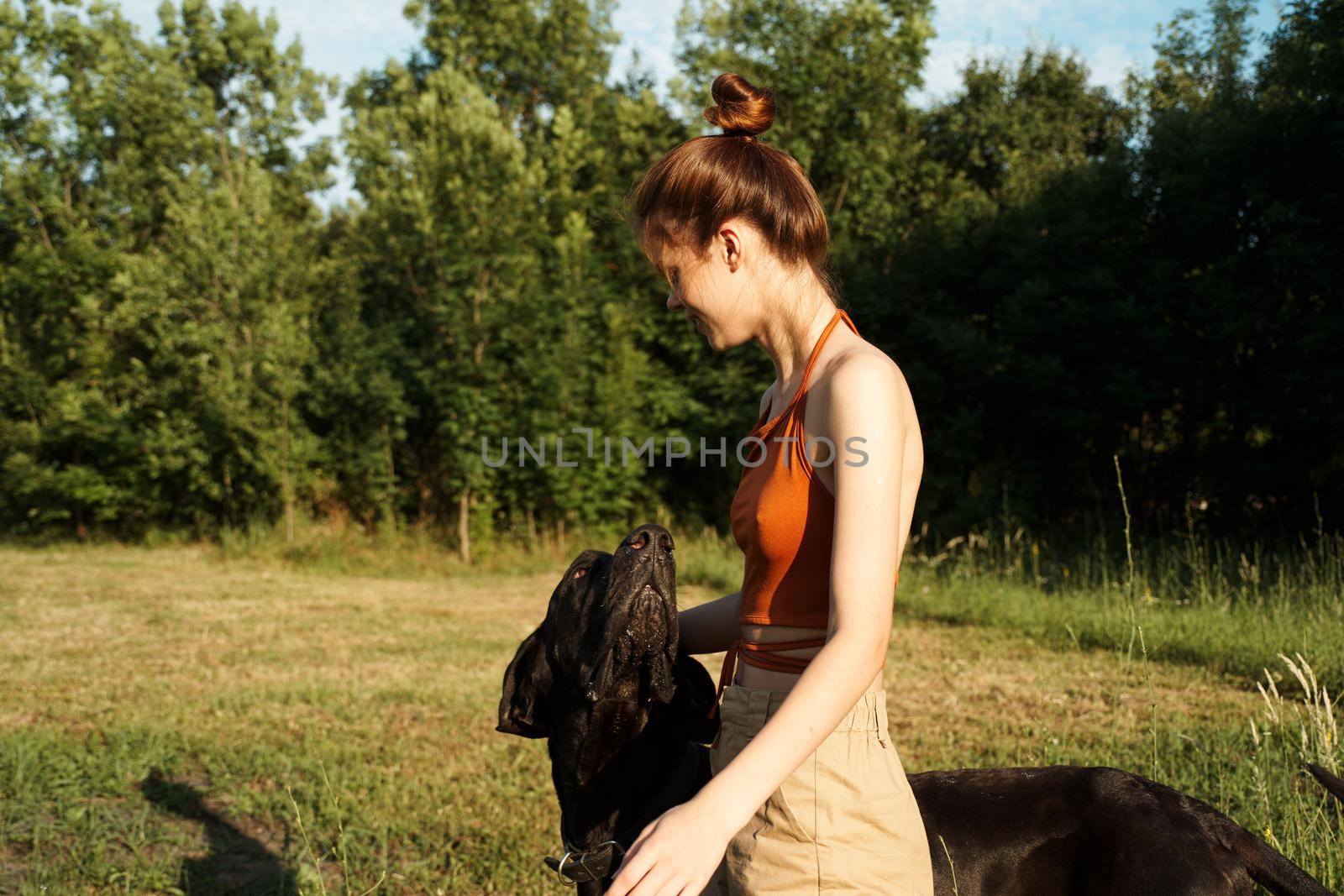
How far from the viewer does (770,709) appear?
151cm

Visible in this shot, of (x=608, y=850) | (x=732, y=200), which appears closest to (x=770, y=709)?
(x=608, y=850)

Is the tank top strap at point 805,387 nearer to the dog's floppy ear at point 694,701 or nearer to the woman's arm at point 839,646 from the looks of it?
the woman's arm at point 839,646

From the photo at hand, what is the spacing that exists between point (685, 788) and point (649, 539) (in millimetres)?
581

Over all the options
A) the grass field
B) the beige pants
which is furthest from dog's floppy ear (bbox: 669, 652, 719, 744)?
the grass field

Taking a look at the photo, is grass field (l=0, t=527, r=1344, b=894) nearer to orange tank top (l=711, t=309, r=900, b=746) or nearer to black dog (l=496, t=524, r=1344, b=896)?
black dog (l=496, t=524, r=1344, b=896)

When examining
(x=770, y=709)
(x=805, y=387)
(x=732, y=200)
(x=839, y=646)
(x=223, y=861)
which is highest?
(x=732, y=200)

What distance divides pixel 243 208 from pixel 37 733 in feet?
36.5

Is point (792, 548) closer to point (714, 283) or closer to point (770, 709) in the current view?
point (770, 709)

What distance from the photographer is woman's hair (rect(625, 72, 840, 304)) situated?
1.58 metres

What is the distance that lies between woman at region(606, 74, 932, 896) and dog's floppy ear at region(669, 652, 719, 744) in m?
0.36

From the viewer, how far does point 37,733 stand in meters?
5.14

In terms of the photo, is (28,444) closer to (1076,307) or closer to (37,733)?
(37,733)

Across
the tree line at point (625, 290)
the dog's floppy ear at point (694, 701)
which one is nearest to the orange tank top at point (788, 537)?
the dog's floppy ear at point (694, 701)

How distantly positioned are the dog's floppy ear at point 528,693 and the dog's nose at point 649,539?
0.37 meters
